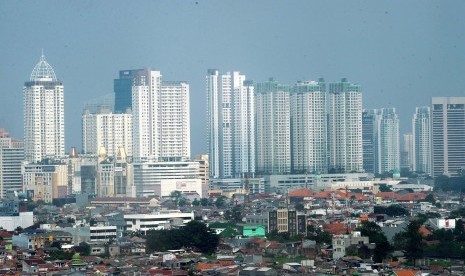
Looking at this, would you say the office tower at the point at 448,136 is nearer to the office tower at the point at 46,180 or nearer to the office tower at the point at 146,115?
the office tower at the point at 146,115

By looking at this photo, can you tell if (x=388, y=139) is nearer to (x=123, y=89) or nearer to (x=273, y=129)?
(x=273, y=129)

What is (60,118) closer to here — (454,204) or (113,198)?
(113,198)

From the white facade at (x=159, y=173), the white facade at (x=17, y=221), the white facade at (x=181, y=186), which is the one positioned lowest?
the white facade at (x=17, y=221)

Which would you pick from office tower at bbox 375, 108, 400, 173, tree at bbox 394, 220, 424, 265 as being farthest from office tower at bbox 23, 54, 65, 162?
tree at bbox 394, 220, 424, 265

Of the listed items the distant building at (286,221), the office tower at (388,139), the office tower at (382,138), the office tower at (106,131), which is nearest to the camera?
the distant building at (286,221)

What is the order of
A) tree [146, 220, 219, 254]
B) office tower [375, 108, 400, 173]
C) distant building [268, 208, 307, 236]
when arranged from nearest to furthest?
1. tree [146, 220, 219, 254]
2. distant building [268, 208, 307, 236]
3. office tower [375, 108, 400, 173]

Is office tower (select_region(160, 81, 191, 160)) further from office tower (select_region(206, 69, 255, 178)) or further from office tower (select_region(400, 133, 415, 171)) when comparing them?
office tower (select_region(400, 133, 415, 171))

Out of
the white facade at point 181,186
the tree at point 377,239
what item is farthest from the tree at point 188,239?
the white facade at point 181,186
